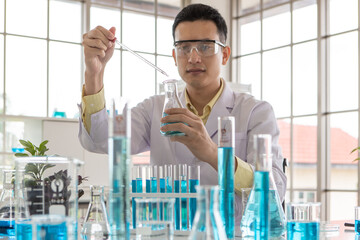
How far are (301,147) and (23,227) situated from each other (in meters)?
5.14

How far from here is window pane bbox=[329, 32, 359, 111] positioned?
5.29 metres

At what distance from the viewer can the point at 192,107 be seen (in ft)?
7.29

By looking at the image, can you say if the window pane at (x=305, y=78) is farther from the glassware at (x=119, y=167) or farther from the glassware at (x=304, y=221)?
the glassware at (x=119, y=167)

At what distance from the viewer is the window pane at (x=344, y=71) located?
17.3 ft

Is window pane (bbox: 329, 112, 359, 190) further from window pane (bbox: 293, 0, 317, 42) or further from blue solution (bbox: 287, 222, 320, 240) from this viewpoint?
blue solution (bbox: 287, 222, 320, 240)

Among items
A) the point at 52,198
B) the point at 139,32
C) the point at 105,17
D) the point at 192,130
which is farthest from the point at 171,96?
the point at 139,32

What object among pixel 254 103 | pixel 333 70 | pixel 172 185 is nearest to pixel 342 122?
pixel 333 70

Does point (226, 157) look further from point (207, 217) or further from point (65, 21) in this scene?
point (65, 21)

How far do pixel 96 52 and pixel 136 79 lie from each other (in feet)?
13.7

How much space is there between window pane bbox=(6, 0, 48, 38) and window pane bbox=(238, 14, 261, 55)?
8.47 feet

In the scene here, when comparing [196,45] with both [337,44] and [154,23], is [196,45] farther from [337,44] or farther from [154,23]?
[154,23]

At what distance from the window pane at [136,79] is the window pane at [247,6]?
1.55 m

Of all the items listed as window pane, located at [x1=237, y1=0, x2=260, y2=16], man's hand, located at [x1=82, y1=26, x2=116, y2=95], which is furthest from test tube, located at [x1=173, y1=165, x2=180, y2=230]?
window pane, located at [x1=237, y1=0, x2=260, y2=16]

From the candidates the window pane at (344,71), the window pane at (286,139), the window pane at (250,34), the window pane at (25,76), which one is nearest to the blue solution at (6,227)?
the window pane at (25,76)
